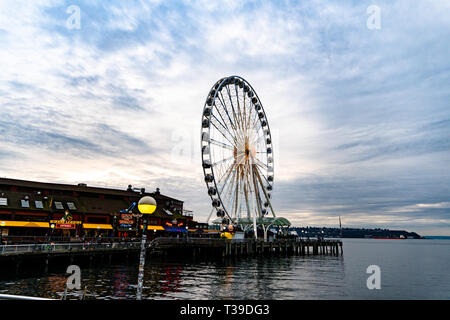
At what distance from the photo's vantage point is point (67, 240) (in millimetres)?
44938

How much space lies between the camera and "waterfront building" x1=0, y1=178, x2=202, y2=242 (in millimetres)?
49281

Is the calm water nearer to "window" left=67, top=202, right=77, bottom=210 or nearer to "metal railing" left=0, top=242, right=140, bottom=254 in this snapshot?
"metal railing" left=0, top=242, right=140, bottom=254

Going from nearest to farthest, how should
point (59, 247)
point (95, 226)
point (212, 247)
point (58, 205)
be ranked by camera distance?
point (59, 247) < point (58, 205) < point (95, 226) < point (212, 247)

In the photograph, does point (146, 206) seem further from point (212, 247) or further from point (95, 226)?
point (95, 226)

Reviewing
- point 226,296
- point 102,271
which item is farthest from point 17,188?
point 226,296

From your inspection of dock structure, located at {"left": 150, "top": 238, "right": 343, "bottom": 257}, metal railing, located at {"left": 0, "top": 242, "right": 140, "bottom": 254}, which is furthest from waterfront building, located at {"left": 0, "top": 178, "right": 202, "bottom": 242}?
dock structure, located at {"left": 150, "top": 238, "right": 343, "bottom": 257}

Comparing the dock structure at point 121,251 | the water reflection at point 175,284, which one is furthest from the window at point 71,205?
the water reflection at point 175,284

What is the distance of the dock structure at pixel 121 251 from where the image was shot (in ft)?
114

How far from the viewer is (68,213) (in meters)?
47.7

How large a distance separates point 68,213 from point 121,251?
9049 mm

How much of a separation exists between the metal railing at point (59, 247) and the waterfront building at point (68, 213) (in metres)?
3.41

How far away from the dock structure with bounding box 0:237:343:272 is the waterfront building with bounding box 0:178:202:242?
4.09 m

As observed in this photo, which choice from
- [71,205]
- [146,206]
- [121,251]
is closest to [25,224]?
[71,205]
